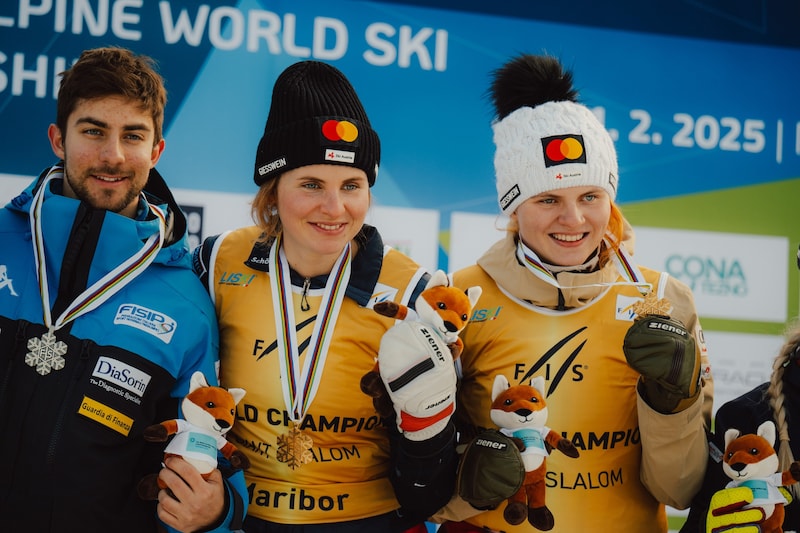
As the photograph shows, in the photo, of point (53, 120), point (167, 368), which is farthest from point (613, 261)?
point (53, 120)

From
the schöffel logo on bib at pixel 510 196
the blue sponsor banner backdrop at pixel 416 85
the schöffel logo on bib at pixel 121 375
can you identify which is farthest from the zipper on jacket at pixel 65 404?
the blue sponsor banner backdrop at pixel 416 85

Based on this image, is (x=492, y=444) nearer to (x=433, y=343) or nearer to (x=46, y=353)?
(x=433, y=343)

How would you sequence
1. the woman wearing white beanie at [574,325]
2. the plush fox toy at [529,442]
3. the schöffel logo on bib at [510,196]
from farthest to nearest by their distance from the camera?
the schöffel logo on bib at [510,196]
the woman wearing white beanie at [574,325]
the plush fox toy at [529,442]

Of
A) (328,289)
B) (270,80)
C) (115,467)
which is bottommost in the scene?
(115,467)

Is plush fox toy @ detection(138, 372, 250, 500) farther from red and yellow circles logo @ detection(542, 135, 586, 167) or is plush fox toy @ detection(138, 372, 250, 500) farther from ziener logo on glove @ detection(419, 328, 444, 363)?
red and yellow circles logo @ detection(542, 135, 586, 167)

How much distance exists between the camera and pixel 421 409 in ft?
6.08

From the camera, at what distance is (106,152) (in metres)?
2.11

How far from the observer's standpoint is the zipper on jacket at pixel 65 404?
188 cm

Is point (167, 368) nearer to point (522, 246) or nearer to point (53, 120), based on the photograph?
point (522, 246)

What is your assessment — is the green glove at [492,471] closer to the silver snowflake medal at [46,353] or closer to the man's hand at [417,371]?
the man's hand at [417,371]

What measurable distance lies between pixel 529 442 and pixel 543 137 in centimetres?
82

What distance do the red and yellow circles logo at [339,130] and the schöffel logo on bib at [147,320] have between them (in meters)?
0.60

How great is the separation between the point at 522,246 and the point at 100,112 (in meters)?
1.16

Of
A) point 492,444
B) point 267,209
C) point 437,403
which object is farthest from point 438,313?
point 267,209
